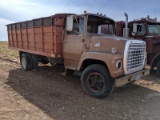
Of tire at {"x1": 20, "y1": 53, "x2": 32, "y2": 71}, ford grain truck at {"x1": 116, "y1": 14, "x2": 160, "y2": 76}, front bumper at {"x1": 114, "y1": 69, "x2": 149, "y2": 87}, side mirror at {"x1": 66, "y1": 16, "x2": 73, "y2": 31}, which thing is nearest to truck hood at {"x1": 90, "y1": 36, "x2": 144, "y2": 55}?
front bumper at {"x1": 114, "y1": 69, "x2": 149, "y2": 87}

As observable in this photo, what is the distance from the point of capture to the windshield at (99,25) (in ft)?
22.3

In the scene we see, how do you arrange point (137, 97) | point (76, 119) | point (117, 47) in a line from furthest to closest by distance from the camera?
1. point (137, 97)
2. point (117, 47)
3. point (76, 119)

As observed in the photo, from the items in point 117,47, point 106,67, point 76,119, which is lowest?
point 76,119

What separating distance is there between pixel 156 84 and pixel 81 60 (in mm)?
3387

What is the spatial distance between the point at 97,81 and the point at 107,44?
114cm

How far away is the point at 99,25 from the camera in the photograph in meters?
7.27

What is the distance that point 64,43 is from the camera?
24.1 feet

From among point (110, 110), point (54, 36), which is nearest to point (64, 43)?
point (54, 36)

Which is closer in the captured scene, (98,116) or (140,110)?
(98,116)

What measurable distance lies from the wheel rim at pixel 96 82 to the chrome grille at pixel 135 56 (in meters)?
0.86

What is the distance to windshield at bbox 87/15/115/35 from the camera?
22.3ft

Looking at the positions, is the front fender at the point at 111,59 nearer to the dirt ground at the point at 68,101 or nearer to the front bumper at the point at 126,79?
the front bumper at the point at 126,79

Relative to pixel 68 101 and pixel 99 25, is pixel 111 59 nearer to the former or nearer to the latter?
pixel 68 101

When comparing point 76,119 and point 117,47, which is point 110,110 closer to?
point 76,119
